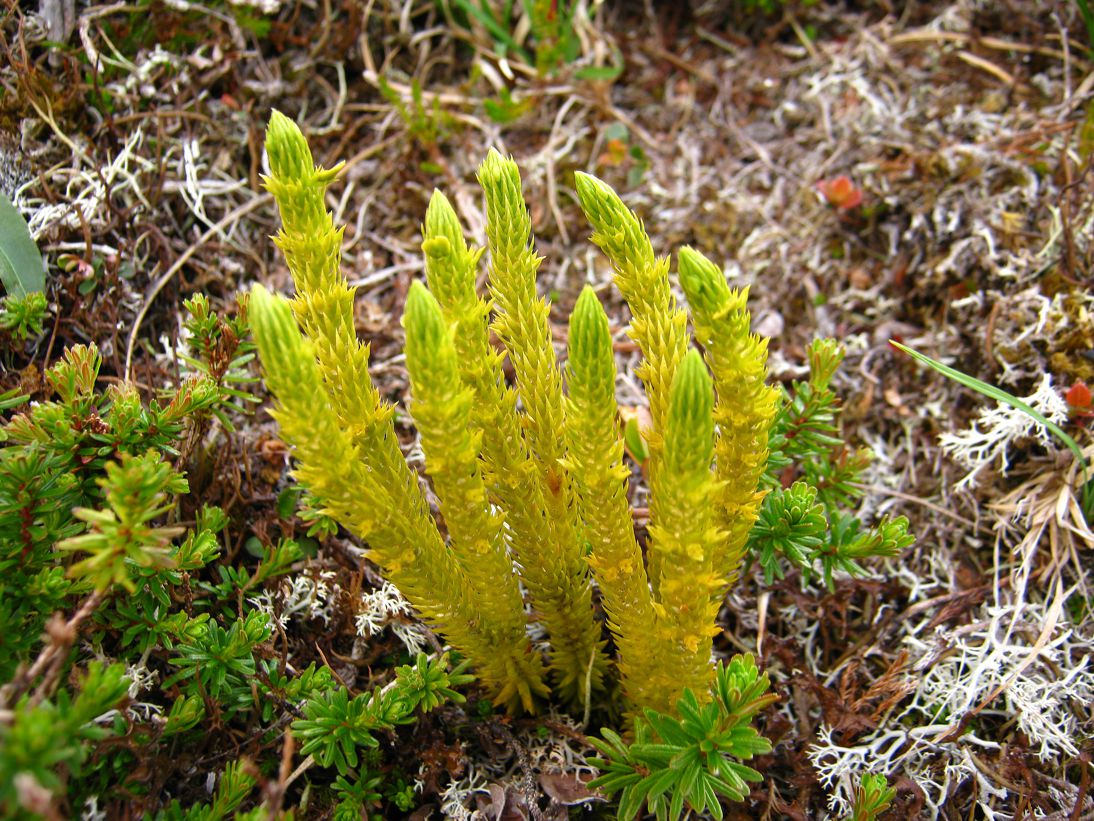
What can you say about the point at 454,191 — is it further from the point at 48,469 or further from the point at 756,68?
the point at 48,469

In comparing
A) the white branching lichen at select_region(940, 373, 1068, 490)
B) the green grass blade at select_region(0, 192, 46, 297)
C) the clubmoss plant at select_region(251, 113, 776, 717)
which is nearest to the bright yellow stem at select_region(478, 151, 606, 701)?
the clubmoss plant at select_region(251, 113, 776, 717)

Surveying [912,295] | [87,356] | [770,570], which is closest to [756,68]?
[912,295]

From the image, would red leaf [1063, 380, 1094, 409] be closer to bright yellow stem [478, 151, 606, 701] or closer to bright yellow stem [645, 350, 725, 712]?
bright yellow stem [645, 350, 725, 712]

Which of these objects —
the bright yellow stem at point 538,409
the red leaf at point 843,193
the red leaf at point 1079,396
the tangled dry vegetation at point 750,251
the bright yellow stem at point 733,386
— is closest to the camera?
the bright yellow stem at point 733,386

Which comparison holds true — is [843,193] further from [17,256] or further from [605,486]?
[17,256]

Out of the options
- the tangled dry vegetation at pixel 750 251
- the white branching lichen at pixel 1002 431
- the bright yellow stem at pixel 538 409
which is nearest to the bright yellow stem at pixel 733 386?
the bright yellow stem at pixel 538 409

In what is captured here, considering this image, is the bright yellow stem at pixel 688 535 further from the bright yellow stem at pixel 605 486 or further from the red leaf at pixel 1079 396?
the red leaf at pixel 1079 396
